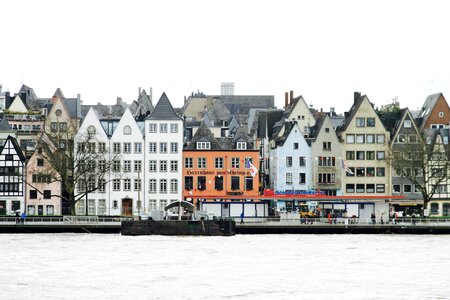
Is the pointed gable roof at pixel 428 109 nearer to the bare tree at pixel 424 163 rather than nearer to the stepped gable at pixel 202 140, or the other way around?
the bare tree at pixel 424 163

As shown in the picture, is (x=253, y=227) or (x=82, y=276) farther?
(x=253, y=227)

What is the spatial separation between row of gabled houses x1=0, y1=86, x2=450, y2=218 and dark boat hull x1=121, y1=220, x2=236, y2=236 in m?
16.8

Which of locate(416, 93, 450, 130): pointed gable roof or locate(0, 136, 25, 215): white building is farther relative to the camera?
locate(416, 93, 450, 130): pointed gable roof

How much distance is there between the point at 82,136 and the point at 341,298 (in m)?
76.1

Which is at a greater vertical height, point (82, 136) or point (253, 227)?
point (82, 136)

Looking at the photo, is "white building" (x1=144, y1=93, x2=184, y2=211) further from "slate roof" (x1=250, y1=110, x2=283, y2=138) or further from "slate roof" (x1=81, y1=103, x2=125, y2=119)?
"slate roof" (x1=81, y1=103, x2=125, y2=119)

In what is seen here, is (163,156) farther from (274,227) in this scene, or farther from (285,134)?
(274,227)

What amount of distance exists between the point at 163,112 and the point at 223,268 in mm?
61524

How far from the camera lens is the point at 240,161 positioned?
133250 millimetres

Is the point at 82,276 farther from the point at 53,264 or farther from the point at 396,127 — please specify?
the point at 396,127

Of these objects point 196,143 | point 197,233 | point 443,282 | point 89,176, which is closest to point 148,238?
point 197,233

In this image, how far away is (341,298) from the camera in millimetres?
57375

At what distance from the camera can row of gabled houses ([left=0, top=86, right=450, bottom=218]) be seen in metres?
129

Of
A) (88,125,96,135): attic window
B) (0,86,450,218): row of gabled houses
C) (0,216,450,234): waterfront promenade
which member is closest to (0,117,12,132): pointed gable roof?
(0,86,450,218): row of gabled houses
